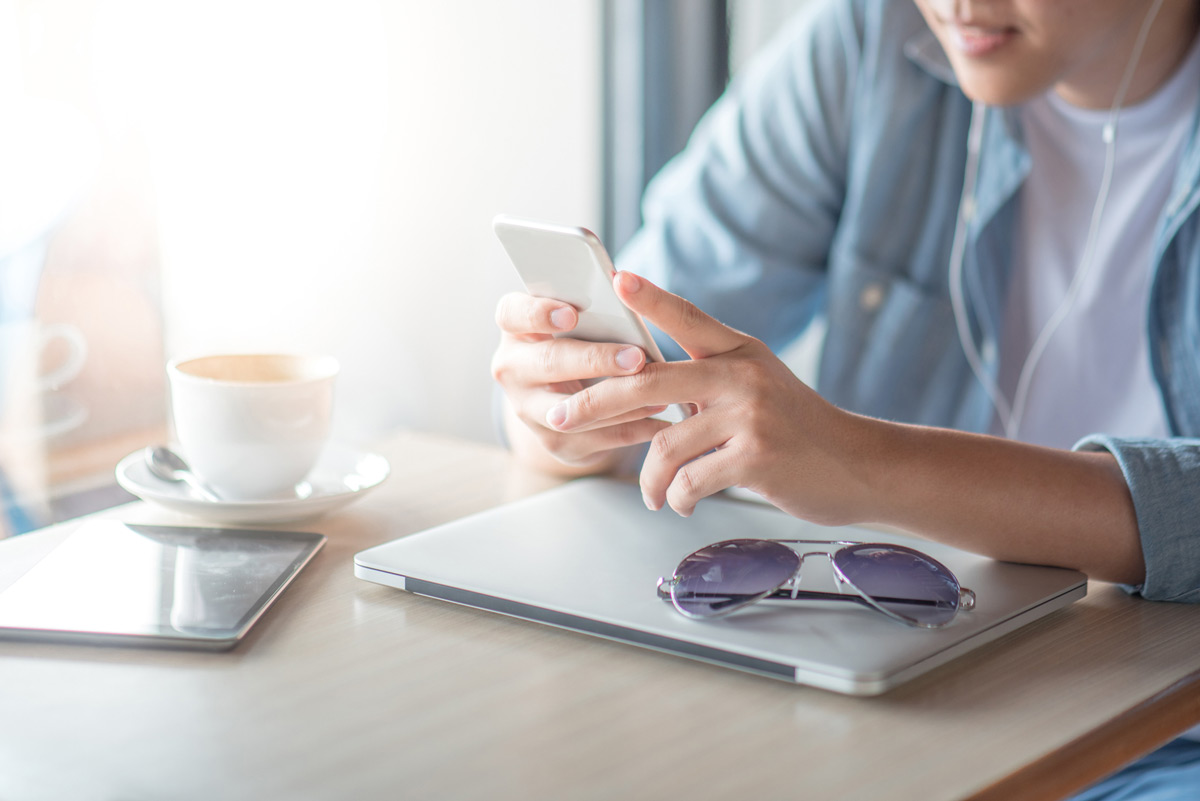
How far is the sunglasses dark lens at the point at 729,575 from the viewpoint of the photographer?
577 mm

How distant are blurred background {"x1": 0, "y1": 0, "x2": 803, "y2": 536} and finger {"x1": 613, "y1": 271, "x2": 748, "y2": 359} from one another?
826 millimetres

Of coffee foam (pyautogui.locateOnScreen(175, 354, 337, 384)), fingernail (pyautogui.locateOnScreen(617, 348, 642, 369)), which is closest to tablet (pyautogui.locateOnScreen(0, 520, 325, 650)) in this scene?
coffee foam (pyautogui.locateOnScreen(175, 354, 337, 384))

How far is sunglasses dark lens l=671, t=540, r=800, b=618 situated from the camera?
577 millimetres

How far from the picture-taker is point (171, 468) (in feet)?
2.73

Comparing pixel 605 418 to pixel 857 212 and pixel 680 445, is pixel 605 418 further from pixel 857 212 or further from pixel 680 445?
pixel 857 212

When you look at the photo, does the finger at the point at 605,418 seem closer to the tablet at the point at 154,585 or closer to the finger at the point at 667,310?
the finger at the point at 667,310

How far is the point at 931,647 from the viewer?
552 mm

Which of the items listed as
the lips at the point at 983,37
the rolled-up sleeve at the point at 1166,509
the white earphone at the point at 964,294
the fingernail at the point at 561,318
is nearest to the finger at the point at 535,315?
the fingernail at the point at 561,318

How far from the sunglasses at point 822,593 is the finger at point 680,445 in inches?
2.5

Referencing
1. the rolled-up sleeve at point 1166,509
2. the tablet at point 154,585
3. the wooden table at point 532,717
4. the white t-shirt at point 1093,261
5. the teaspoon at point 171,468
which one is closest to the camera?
the wooden table at point 532,717

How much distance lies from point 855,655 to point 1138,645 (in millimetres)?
198

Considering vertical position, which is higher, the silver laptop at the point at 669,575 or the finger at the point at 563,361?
the finger at the point at 563,361

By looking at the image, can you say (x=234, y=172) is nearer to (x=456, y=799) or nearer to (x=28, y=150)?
(x=28, y=150)

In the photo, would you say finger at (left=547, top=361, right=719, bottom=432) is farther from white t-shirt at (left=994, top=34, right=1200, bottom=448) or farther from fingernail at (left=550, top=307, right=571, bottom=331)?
white t-shirt at (left=994, top=34, right=1200, bottom=448)
